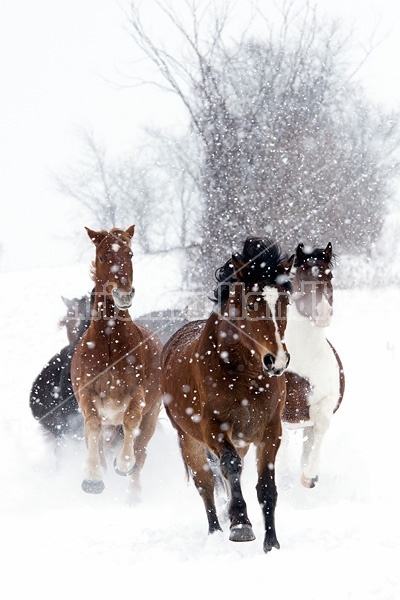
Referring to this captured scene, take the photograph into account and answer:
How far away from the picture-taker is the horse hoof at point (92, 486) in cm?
686

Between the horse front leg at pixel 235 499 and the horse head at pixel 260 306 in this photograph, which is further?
the horse head at pixel 260 306

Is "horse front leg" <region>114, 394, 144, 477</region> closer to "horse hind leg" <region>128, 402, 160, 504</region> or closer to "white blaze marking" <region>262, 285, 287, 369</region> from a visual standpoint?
"horse hind leg" <region>128, 402, 160, 504</region>

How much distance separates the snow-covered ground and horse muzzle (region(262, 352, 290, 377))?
42.7 inches

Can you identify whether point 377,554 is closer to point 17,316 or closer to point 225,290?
point 225,290

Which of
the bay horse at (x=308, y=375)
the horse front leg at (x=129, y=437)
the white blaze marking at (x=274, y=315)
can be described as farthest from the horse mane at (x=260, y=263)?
the horse front leg at (x=129, y=437)

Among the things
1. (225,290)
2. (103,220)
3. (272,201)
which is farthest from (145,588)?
(103,220)

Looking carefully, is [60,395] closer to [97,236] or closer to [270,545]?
[97,236]

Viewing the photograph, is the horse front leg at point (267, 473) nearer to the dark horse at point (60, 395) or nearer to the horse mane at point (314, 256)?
the horse mane at point (314, 256)

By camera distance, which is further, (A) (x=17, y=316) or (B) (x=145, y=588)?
(A) (x=17, y=316)

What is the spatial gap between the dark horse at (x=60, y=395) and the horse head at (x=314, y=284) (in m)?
3.26

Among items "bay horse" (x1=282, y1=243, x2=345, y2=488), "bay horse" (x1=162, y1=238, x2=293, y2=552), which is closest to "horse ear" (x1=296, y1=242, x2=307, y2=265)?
"bay horse" (x1=282, y1=243, x2=345, y2=488)

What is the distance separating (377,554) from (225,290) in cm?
212

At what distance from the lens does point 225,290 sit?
5414 millimetres

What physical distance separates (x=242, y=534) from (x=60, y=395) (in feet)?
17.6
